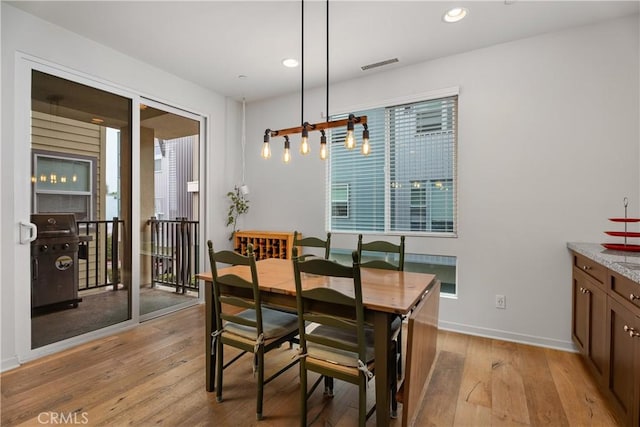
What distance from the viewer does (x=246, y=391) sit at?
7.29 feet

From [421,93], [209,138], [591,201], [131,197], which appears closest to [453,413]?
[591,201]

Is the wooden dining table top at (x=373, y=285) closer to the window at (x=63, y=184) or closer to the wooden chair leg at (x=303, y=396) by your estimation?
the wooden chair leg at (x=303, y=396)

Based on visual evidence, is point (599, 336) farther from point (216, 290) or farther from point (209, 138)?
point (209, 138)

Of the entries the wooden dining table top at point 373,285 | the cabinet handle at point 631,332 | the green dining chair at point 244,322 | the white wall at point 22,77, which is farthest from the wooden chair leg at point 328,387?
the white wall at point 22,77

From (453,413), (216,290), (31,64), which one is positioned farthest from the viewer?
(31,64)

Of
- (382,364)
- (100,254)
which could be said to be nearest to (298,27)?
(382,364)

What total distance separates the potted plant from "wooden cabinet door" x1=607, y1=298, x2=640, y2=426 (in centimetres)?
411

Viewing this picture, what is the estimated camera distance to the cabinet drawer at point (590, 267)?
81.8 inches

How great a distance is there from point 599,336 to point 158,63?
4.74 meters

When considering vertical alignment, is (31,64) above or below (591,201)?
above

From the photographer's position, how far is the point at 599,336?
83.8 inches

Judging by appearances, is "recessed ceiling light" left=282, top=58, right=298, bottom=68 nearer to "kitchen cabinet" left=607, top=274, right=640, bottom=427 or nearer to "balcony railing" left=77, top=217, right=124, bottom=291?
"balcony railing" left=77, top=217, right=124, bottom=291

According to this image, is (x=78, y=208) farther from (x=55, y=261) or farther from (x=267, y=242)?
(x=267, y=242)

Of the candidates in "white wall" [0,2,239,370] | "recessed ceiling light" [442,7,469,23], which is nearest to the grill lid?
"white wall" [0,2,239,370]
